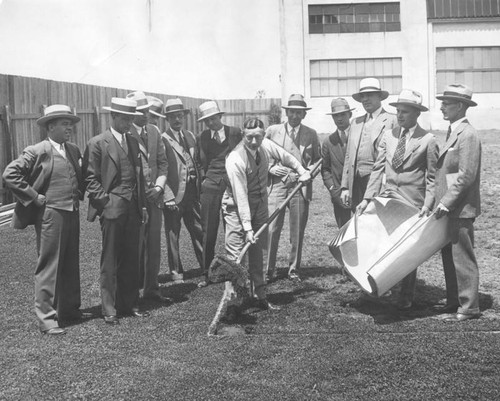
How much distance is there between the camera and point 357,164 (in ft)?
26.0

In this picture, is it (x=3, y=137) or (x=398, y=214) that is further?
(x=3, y=137)

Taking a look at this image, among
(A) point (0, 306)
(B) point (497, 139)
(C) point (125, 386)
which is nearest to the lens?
(C) point (125, 386)

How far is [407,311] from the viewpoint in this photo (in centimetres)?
693

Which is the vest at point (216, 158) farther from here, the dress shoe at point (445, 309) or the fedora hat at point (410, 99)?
the dress shoe at point (445, 309)

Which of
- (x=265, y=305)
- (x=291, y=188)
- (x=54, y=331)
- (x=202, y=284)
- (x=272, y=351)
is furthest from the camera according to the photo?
(x=291, y=188)

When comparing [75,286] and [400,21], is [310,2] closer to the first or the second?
[400,21]

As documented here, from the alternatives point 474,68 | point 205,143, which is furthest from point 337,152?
point 474,68

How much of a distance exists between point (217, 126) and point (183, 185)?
0.87 m

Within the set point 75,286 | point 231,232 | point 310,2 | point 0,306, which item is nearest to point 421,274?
point 231,232

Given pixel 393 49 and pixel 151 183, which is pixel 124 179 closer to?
pixel 151 183

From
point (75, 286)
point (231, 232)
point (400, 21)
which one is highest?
point (400, 21)

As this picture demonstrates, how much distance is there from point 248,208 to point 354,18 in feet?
96.7

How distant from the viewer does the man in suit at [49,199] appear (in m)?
6.34

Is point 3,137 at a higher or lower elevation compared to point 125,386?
higher
